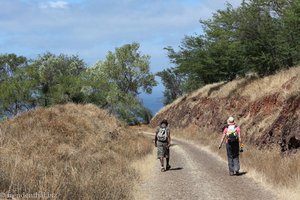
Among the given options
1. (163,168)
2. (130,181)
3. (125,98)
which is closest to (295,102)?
(163,168)

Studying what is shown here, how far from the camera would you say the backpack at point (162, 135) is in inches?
731

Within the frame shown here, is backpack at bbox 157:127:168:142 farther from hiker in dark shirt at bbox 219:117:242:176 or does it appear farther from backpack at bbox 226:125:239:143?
backpack at bbox 226:125:239:143

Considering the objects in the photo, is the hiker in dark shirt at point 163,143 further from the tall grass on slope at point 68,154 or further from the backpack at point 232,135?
the backpack at point 232,135

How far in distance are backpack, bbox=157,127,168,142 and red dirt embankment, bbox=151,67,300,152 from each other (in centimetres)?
473

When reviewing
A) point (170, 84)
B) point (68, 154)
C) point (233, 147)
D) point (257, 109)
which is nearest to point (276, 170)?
point (233, 147)

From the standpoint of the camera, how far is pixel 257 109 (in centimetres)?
2783

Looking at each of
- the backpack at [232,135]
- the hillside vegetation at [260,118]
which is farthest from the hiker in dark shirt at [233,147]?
the hillside vegetation at [260,118]

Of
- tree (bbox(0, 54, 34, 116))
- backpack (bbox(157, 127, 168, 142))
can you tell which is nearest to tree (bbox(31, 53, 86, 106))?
tree (bbox(0, 54, 34, 116))

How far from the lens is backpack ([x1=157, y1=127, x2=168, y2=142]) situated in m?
18.6

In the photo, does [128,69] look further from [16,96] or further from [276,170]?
[276,170]

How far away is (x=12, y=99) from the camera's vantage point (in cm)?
5762

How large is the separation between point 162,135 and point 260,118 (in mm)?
9137

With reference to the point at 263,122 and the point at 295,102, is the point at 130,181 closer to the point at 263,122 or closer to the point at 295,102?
the point at 295,102

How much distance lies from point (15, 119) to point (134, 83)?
43932 millimetres
